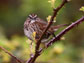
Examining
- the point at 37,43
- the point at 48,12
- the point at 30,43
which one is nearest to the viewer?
the point at 37,43

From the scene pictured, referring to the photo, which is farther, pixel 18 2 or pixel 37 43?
pixel 18 2

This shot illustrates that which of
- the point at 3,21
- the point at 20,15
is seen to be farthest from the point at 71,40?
the point at 3,21

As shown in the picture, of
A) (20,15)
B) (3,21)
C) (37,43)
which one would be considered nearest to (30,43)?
(37,43)

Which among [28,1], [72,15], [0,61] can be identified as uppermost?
[0,61]

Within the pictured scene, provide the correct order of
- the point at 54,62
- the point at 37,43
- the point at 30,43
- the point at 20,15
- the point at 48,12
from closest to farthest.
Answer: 1. the point at 37,43
2. the point at 30,43
3. the point at 54,62
4. the point at 48,12
5. the point at 20,15

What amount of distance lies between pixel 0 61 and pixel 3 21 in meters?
3.55

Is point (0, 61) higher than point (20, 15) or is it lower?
higher

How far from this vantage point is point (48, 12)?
18.7 feet

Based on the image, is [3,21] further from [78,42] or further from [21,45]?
[21,45]

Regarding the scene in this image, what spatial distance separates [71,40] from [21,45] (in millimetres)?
1680

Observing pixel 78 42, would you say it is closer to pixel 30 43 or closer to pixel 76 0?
pixel 76 0

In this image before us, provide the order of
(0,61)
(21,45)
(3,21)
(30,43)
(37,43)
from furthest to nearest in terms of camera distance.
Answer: (3,21), (21,45), (0,61), (30,43), (37,43)

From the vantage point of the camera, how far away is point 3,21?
22.0ft

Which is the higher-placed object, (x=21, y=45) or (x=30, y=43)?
(x=30, y=43)
